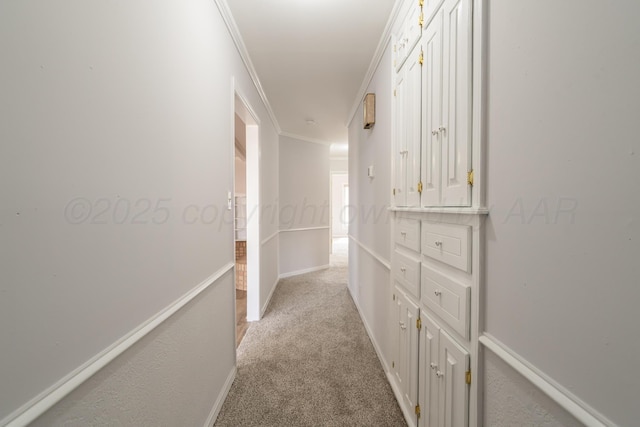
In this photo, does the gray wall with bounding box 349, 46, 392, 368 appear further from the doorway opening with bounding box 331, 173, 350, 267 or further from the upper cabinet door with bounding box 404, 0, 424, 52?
the doorway opening with bounding box 331, 173, 350, 267

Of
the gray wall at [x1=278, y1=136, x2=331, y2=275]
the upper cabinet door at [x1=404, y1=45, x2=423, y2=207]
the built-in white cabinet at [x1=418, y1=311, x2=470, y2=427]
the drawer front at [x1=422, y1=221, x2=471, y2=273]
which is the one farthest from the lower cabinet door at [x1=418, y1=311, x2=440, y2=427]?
the gray wall at [x1=278, y1=136, x2=331, y2=275]

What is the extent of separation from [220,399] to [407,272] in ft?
4.82

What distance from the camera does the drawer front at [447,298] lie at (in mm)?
950

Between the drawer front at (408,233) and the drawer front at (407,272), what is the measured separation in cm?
8

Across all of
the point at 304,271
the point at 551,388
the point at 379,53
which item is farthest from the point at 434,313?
the point at 304,271

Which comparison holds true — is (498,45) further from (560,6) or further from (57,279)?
(57,279)

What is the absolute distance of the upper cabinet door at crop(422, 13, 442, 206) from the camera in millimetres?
1130

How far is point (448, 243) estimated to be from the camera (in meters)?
1.07

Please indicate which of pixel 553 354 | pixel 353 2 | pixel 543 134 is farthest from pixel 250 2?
pixel 553 354

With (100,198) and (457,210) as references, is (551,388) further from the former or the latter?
(100,198)

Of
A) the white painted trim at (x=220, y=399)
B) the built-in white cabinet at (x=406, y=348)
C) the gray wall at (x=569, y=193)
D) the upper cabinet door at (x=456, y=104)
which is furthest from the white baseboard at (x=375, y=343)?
the upper cabinet door at (x=456, y=104)

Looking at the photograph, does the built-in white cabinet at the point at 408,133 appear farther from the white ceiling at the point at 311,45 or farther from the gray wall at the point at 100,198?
the gray wall at the point at 100,198

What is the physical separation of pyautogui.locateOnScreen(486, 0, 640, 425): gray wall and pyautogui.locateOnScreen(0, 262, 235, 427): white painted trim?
46.6 inches

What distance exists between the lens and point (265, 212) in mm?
3283
